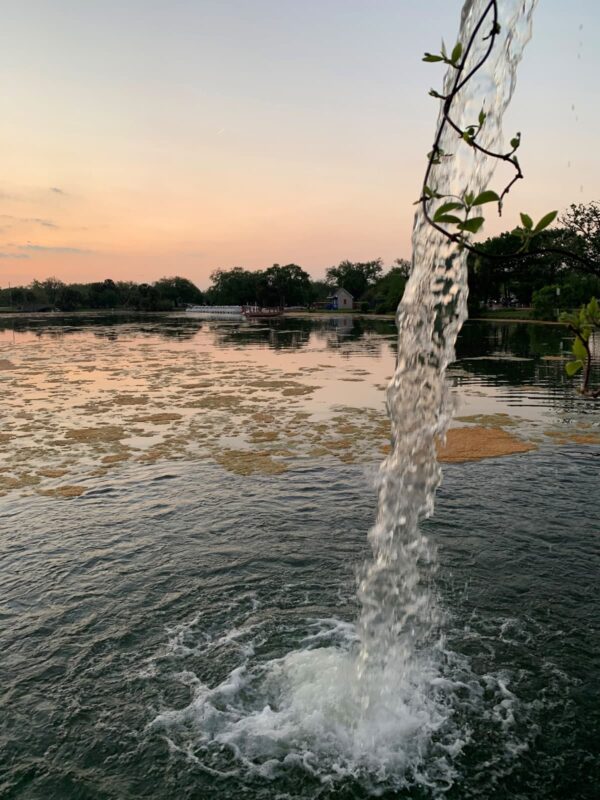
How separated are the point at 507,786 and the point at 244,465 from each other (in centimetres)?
859

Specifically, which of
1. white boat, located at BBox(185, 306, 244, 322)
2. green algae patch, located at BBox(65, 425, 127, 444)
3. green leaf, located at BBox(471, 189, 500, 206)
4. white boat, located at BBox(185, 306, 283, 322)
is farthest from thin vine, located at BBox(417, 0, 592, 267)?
white boat, located at BBox(185, 306, 244, 322)

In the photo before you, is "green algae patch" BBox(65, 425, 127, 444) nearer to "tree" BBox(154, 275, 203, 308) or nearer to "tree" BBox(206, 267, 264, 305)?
"tree" BBox(206, 267, 264, 305)

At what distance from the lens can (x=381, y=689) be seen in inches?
241

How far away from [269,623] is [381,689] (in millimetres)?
1547

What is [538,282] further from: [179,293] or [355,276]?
[179,293]

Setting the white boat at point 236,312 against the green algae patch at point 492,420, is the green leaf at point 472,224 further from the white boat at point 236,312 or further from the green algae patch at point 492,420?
the white boat at point 236,312

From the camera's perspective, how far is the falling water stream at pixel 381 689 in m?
5.27

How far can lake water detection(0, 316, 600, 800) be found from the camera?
17.1 feet

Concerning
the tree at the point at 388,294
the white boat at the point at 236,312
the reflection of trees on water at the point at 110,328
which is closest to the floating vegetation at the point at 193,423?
the reflection of trees on water at the point at 110,328

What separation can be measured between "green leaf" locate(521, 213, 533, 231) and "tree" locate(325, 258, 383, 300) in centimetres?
14120

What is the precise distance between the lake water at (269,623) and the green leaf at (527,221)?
468 centimetres

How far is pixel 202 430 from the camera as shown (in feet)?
52.4

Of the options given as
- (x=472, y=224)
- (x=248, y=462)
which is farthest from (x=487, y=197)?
(x=248, y=462)

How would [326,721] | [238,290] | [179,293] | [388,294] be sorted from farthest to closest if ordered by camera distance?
[179,293] → [238,290] → [388,294] → [326,721]
